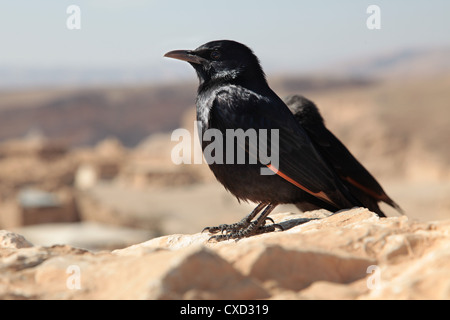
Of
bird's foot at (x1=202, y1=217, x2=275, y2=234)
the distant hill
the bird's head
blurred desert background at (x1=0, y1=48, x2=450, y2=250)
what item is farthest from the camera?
the distant hill

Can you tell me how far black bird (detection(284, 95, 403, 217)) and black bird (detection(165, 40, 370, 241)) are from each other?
2.22 feet

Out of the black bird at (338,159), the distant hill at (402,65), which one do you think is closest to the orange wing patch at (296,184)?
the black bird at (338,159)

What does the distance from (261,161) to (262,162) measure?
1 centimetres

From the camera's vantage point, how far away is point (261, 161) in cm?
389

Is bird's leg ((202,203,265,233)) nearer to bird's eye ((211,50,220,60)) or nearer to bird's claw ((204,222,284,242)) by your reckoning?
bird's claw ((204,222,284,242))

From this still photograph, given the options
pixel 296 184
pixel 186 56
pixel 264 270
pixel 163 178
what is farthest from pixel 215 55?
pixel 163 178

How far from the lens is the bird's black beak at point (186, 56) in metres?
4.41

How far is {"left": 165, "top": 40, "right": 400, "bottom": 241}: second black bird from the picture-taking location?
3912 millimetres

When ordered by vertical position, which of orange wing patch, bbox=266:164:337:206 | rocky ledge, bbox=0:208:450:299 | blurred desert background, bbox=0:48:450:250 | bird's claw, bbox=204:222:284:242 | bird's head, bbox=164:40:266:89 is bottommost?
blurred desert background, bbox=0:48:450:250

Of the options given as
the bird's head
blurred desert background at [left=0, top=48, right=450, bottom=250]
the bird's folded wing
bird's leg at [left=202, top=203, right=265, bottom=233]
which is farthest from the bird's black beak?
blurred desert background at [left=0, top=48, right=450, bottom=250]

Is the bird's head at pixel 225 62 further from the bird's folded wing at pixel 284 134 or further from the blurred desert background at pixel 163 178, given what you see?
the blurred desert background at pixel 163 178

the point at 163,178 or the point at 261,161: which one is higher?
the point at 261,161

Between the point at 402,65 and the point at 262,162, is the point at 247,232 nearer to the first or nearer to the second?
the point at 262,162

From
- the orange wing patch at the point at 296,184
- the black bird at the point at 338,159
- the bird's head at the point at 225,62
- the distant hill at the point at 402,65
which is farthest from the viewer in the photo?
the distant hill at the point at 402,65
